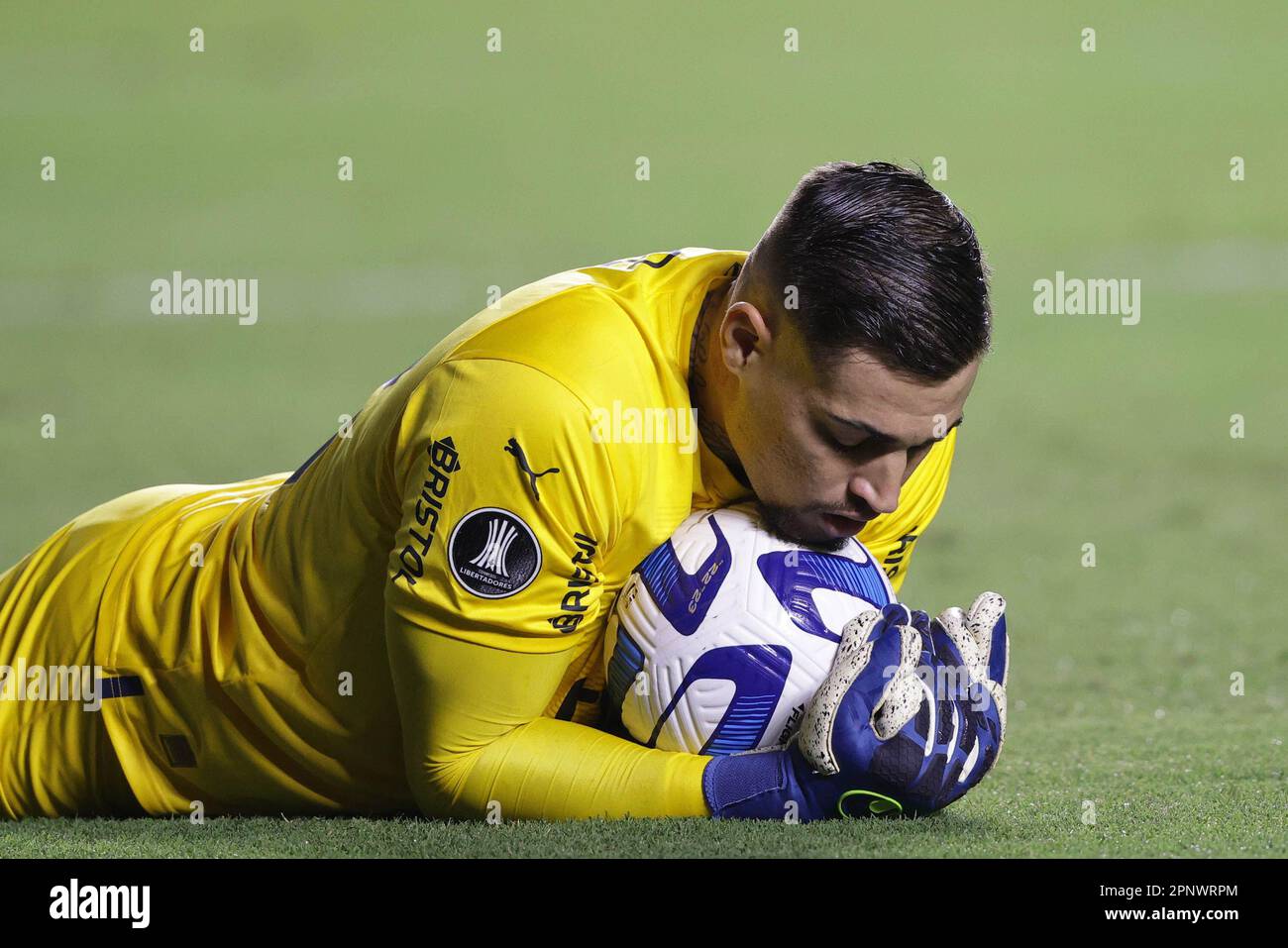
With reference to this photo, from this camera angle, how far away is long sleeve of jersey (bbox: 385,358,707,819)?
10.0ft

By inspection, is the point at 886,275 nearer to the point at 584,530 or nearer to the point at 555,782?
the point at 584,530

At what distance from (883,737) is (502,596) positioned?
75cm

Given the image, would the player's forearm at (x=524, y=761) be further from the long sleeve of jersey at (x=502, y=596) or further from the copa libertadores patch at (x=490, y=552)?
the copa libertadores patch at (x=490, y=552)

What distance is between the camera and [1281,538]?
769cm

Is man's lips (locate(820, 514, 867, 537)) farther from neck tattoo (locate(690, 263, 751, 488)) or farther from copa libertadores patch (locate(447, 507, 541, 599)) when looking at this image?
copa libertadores patch (locate(447, 507, 541, 599))

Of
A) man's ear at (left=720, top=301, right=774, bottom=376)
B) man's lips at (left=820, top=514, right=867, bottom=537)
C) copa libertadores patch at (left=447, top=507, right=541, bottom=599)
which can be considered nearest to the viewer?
copa libertadores patch at (left=447, top=507, right=541, bottom=599)

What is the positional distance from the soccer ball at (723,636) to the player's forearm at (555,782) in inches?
4.4

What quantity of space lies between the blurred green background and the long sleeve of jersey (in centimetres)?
14

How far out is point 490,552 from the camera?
10.0 feet

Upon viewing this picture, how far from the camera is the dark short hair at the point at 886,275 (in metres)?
3.05

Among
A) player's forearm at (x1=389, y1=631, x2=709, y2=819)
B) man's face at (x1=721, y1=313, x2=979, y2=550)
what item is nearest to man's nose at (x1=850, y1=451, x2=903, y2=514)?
man's face at (x1=721, y1=313, x2=979, y2=550)

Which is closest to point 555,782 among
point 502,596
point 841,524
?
point 502,596

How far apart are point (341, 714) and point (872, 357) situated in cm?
132

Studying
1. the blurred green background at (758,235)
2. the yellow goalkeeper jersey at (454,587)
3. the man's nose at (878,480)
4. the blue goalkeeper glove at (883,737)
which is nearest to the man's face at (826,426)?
the man's nose at (878,480)
